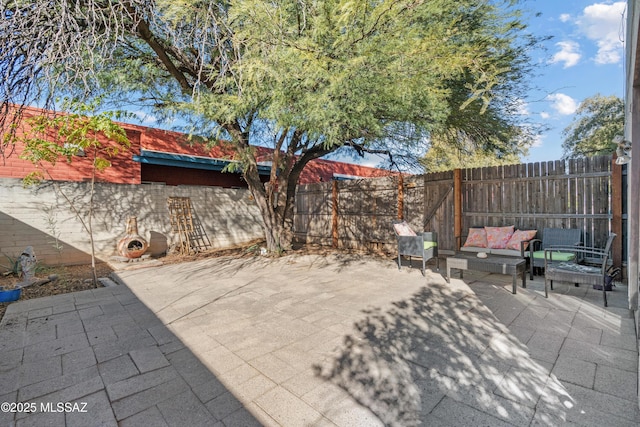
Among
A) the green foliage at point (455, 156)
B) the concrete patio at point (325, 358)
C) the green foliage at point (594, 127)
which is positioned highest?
the green foliage at point (594, 127)

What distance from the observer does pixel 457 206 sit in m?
6.14

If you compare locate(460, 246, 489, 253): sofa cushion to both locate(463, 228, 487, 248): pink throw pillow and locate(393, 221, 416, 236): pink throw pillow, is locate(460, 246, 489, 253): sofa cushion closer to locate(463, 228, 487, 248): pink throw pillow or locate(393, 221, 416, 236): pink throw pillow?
locate(463, 228, 487, 248): pink throw pillow

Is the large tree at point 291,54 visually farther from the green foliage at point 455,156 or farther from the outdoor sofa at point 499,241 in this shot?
the outdoor sofa at point 499,241

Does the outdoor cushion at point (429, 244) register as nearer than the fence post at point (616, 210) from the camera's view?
No

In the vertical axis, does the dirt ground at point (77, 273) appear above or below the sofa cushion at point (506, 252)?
below

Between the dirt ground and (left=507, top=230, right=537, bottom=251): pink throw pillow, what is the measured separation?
2.90 metres

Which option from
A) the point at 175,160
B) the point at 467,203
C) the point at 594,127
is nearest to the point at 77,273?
the point at 175,160

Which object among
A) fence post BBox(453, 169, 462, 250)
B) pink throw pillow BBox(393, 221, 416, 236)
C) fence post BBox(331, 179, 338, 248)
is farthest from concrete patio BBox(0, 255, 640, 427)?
fence post BBox(331, 179, 338, 248)

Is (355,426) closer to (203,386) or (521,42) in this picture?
(203,386)

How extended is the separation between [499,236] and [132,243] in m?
7.60

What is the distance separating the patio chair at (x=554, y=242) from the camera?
4406 mm

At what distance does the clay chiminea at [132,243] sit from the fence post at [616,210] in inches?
342

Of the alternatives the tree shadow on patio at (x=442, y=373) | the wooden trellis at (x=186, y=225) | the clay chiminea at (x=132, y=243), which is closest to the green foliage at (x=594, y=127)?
the tree shadow on patio at (x=442, y=373)

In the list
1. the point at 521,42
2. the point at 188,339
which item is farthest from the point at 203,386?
the point at 521,42
